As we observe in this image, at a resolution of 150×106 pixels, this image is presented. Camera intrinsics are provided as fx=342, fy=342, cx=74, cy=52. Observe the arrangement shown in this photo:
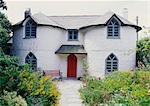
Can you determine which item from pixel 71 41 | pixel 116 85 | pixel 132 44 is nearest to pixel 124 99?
pixel 116 85

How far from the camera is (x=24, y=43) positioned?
3722 centimetres

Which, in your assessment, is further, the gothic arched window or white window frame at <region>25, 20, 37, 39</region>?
white window frame at <region>25, 20, 37, 39</region>

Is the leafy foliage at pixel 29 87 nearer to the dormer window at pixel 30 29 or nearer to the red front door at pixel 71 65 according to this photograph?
the dormer window at pixel 30 29

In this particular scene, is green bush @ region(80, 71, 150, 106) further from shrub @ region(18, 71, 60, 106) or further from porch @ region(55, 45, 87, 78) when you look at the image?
porch @ region(55, 45, 87, 78)

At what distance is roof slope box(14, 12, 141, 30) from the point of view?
117ft

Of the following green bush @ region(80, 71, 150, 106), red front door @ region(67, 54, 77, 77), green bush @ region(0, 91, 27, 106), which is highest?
red front door @ region(67, 54, 77, 77)

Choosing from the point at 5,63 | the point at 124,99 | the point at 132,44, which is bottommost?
the point at 124,99

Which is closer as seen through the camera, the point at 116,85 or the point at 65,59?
the point at 116,85

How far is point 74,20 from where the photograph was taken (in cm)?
3988

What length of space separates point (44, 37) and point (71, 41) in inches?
131

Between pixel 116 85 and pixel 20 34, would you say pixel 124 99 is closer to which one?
pixel 116 85

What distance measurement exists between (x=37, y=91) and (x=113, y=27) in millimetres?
→ 20200

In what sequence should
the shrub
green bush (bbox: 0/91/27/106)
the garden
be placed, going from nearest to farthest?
1. the garden
2. green bush (bbox: 0/91/27/106)
3. the shrub

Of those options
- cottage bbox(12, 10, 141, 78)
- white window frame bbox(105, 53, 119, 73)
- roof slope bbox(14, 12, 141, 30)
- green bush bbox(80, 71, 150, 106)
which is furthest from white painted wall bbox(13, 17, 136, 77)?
green bush bbox(80, 71, 150, 106)
